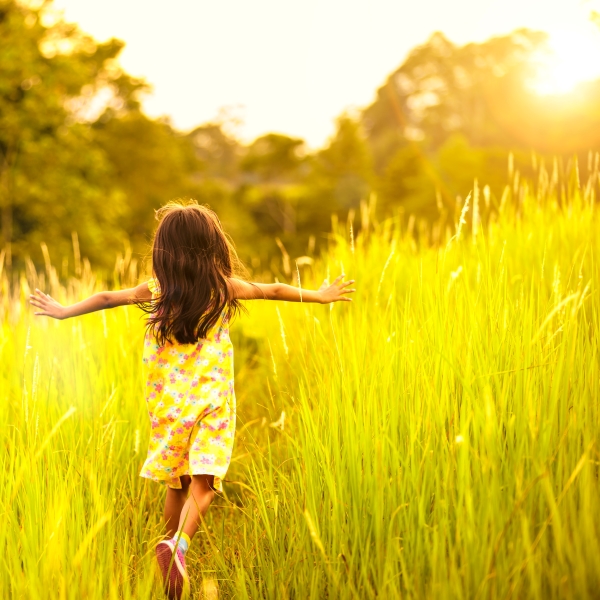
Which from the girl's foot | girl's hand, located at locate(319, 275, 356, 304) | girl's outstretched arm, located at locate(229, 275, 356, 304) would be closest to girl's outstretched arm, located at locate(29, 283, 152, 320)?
girl's outstretched arm, located at locate(229, 275, 356, 304)

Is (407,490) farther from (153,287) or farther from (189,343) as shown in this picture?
(153,287)

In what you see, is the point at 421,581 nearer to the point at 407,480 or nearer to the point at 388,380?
the point at 407,480

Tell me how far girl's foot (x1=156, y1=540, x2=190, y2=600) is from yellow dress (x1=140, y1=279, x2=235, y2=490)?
1.28ft

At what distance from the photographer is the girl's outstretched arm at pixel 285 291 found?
305cm

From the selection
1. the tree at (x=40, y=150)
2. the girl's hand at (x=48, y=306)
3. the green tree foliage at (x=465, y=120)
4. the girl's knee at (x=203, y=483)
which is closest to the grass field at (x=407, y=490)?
the girl's knee at (x=203, y=483)

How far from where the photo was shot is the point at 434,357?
2512mm

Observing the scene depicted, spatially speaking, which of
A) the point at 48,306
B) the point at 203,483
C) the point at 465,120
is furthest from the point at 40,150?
the point at 465,120

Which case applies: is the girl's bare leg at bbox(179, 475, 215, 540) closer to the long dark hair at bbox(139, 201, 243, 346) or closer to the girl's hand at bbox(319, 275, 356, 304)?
the long dark hair at bbox(139, 201, 243, 346)

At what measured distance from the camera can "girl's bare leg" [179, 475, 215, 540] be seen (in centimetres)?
266

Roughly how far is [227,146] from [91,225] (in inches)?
2470

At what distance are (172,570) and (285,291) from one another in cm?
131

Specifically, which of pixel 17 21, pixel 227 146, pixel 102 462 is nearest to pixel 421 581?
pixel 102 462

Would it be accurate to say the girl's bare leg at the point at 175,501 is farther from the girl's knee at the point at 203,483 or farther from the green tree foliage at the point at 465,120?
the green tree foliage at the point at 465,120

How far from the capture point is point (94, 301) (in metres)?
3.12
